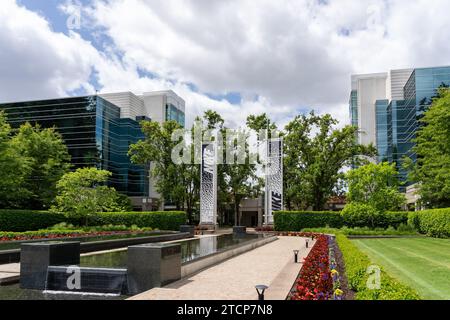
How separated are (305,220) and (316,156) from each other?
7.08 meters

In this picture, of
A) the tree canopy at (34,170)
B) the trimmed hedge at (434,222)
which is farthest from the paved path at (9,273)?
the trimmed hedge at (434,222)

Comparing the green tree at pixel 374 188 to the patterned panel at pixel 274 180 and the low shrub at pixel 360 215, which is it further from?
the patterned panel at pixel 274 180

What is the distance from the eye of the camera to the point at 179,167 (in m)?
43.2

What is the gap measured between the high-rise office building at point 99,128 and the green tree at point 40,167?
13901 millimetres

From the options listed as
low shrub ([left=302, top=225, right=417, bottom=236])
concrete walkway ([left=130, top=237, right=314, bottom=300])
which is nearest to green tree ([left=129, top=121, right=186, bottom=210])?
low shrub ([left=302, top=225, right=417, bottom=236])

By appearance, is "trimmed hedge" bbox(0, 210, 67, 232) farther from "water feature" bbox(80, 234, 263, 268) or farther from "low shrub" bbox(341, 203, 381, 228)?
"low shrub" bbox(341, 203, 381, 228)

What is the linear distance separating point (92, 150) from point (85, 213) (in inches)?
1073

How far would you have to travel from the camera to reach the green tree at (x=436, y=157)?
105 feet

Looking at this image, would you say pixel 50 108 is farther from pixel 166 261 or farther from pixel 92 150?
pixel 166 261

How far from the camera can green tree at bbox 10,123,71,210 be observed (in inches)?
1468

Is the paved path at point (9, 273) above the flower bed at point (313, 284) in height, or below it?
below
